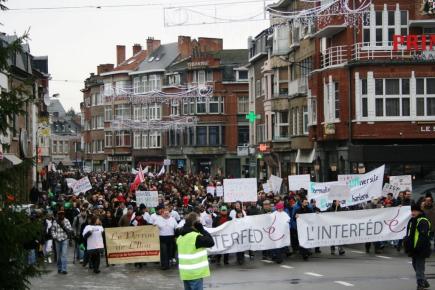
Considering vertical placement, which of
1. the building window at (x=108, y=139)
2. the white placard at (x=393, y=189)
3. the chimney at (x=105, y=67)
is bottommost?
the white placard at (x=393, y=189)

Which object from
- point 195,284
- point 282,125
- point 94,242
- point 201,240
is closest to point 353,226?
point 94,242

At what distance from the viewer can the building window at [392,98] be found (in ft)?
136

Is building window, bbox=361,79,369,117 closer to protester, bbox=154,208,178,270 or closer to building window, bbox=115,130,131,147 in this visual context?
protester, bbox=154,208,178,270

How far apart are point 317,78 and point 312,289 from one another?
1187 inches

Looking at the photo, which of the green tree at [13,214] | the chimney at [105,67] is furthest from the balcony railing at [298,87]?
the chimney at [105,67]

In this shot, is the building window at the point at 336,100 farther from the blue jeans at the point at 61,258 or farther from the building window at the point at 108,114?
the building window at the point at 108,114

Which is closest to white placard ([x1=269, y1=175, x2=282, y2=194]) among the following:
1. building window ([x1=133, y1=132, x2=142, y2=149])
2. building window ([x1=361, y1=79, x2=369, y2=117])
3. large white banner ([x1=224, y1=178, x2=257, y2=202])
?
large white banner ([x1=224, y1=178, x2=257, y2=202])

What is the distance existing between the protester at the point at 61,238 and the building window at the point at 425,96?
23.0 meters

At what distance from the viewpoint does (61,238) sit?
857 inches

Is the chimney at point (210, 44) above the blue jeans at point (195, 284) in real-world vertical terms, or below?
above

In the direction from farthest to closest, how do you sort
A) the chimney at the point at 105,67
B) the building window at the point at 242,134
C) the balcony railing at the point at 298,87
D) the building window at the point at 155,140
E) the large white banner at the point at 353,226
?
the chimney at the point at 105,67 → the building window at the point at 155,140 → the building window at the point at 242,134 → the balcony railing at the point at 298,87 → the large white banner at the point at 353,226

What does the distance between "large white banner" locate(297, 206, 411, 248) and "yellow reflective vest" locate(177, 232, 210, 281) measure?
10.2 metres

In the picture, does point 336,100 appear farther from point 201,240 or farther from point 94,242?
point 201,240

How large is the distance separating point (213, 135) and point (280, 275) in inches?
2697
